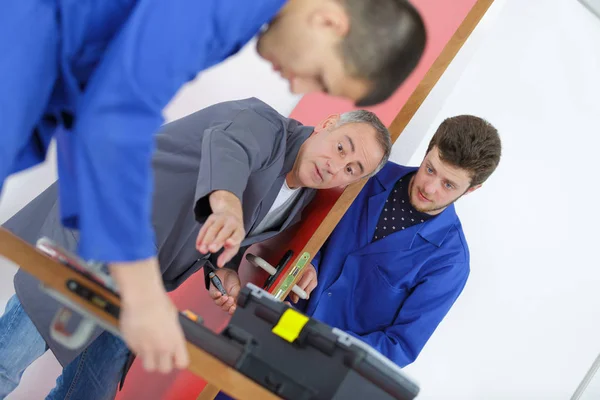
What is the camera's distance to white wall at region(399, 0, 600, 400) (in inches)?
72.1

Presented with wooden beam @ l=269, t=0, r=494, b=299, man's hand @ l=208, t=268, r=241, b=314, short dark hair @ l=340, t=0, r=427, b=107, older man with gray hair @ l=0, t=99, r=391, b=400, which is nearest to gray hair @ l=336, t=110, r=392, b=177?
older man with gray hair @ l=0, t=99, r=391, b=400

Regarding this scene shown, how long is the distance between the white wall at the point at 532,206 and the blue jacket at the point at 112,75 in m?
1.28

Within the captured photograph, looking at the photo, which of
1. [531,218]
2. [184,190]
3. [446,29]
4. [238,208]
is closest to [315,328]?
[238,208]

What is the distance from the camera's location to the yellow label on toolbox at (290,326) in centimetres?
80

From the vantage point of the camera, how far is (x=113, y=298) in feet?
2.18

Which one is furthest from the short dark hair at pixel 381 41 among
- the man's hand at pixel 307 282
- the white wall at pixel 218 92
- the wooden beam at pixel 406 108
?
the white wall at pixel 218 92

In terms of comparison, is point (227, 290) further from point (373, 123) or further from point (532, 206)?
point (532, 206)

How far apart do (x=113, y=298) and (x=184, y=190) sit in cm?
59

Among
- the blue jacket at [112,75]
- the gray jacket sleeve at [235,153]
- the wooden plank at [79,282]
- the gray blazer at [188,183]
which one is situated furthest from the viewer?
the gray blazer at [188,183]

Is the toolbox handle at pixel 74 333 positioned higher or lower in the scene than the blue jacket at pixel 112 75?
lower

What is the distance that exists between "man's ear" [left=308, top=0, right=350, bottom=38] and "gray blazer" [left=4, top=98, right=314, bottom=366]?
1.64ft

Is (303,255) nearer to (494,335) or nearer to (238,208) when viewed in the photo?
(238,208)

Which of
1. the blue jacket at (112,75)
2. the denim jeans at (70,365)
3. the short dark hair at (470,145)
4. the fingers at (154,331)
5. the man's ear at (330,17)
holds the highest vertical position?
the short dark hair at (470,145)

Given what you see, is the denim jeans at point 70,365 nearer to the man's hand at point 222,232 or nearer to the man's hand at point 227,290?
the man's hand at point 227,290
